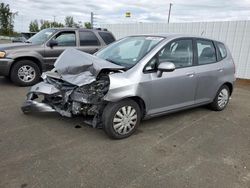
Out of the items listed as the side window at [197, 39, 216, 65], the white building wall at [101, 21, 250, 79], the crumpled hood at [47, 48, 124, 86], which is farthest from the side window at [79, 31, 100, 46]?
the white building wall at [101, 21, 250, 79]

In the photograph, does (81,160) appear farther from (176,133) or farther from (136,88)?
(176,133)

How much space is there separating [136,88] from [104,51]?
1.51 m

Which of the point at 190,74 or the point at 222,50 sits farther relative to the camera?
the point at 222,50

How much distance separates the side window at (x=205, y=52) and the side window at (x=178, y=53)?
29 centimetres

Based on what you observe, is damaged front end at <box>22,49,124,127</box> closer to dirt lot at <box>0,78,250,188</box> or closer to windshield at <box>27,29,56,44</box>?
dirt lot at <box>0,78,250,188</box>

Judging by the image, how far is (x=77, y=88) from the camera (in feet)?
12.4

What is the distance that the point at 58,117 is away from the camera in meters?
4.54

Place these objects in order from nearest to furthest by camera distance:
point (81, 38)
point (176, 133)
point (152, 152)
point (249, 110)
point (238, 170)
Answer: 1. point (238, 170)
2. point (152, 152)
3. point (176, 133)
4. point (249, 110)
5. point (81, 38)

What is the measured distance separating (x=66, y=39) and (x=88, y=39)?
2.37 feet

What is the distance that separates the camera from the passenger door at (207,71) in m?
4.68

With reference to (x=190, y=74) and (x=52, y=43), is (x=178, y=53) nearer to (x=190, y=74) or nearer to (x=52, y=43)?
(x=190, y=74)

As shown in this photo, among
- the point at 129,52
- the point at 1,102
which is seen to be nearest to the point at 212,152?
the point at 129,52

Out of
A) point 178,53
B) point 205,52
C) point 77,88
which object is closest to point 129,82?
point 77,88

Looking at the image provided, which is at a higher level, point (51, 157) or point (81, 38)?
point (81, 38)
